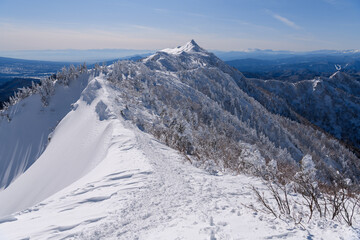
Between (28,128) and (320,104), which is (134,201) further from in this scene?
(320,104)

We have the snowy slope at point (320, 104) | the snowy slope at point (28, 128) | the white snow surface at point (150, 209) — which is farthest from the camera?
the snowy slope at point (320, 104)

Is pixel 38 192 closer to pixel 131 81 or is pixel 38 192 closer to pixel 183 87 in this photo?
pixel 131 81

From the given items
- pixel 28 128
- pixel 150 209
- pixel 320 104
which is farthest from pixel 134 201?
pixel 320 104

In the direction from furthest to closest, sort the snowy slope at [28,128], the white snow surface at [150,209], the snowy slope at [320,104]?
the snowy slope at [320,104] < the snowy slope at [28,128] < the white snow surface at [150,209]

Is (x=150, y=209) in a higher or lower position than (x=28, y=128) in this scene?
higher

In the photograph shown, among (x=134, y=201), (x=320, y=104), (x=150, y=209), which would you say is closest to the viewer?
(x=150, y=209)

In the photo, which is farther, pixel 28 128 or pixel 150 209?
pixel 28 128

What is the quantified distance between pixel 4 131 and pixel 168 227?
35.3 m

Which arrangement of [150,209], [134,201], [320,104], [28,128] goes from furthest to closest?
[320,104], [28,128], [134,201], [150,209]

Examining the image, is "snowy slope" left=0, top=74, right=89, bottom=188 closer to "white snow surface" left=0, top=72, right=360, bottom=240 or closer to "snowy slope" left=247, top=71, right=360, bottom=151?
"white snow surface" left=0, top=72, right=360, bottom=240

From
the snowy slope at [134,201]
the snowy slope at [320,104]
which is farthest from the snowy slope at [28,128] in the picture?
the snowy slope at [320,104]

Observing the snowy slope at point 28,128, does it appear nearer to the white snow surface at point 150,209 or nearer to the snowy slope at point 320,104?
the white snow surface at point 150,209

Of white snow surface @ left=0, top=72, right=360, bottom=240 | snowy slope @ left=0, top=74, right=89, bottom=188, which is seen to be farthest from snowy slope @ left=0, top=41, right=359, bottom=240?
snowy slope @ left=0, top=74, right=89, bottom=188

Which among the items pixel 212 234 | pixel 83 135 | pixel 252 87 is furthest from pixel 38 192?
pixel 252 87
